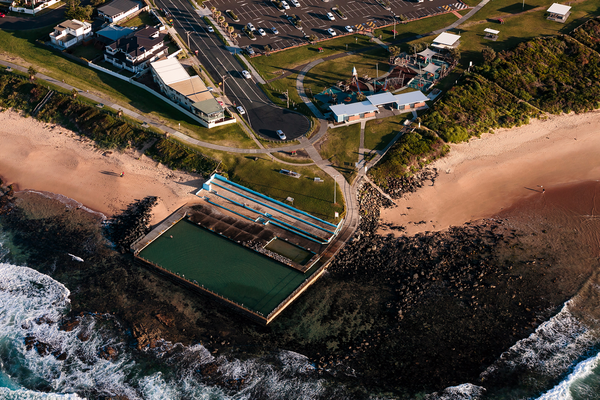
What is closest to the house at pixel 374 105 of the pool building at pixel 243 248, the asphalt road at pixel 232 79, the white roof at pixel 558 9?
the asphalt road at pixel 232 79

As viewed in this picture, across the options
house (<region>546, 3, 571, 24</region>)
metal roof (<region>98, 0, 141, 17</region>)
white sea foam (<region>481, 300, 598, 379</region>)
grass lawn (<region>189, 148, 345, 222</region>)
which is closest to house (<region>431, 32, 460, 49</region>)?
house (<region>546, 3, 571, 24</region>)

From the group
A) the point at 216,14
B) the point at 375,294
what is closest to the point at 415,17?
the point at 216,14

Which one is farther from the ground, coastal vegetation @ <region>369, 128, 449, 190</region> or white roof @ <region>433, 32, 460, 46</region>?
white roof @ <region>433, 32, 460, 46</region>

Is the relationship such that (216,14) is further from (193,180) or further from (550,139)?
(550,139)

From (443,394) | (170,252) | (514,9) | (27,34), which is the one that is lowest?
(443,394)

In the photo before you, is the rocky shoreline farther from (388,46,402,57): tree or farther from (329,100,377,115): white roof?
(388,46,402,57): tree
